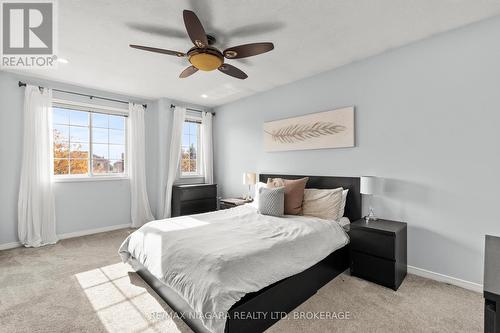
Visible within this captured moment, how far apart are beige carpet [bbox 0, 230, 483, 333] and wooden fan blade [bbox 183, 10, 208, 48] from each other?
2.38m

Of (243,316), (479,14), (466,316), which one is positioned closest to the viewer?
(243,316)

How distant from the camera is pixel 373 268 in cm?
250

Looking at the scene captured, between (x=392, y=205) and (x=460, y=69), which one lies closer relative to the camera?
(x=460, y=69)

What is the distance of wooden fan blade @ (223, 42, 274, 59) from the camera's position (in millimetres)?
2119

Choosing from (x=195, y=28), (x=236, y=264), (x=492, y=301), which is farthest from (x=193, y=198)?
(x=492, y=301)

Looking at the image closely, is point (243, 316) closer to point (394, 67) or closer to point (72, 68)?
point (394, 67)

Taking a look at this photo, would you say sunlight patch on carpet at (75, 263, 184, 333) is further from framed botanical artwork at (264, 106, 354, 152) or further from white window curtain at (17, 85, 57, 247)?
framed botanical artwork at (264, 106, 354, 152)

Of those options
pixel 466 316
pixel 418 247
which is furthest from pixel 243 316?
pixel 418 247

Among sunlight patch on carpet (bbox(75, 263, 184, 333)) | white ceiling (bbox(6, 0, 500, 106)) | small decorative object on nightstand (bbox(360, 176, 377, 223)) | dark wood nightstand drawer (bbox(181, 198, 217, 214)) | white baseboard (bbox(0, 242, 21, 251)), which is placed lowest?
sunlight patch on carpet (bbox(75, 263, 184, 333))

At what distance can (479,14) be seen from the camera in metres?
2.22

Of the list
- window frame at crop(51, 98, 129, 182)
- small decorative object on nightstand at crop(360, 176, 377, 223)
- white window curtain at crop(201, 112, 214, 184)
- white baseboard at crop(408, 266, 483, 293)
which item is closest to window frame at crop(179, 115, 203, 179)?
white window curtain at crop(201, 112, 214, 184)

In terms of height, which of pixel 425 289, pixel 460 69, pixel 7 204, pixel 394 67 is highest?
pixel 394 67

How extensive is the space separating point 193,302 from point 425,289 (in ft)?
7.51

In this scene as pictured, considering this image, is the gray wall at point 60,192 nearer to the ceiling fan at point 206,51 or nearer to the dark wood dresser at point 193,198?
the dark wood dresser at point 193,198
